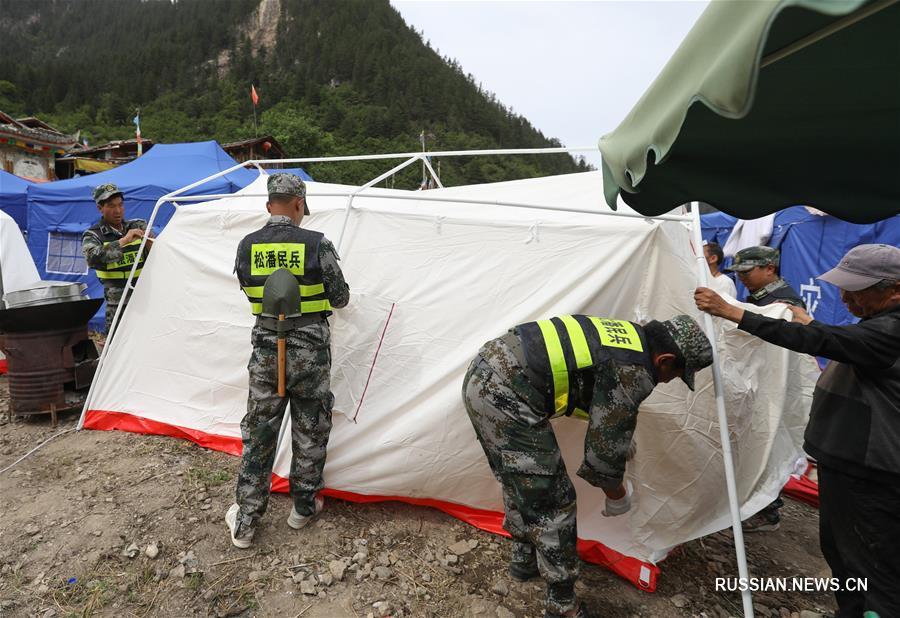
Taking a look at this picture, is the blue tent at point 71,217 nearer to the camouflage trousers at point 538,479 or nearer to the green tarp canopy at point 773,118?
the camouflage trousers at point 538,479

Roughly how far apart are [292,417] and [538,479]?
1493 millimetres

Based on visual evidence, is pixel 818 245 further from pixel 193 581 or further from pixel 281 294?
pixel 193 581

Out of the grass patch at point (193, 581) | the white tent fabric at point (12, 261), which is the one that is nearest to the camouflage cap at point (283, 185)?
the grass patch at point (193, 581)

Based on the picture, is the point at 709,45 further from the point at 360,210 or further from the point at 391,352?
the point at 360,210

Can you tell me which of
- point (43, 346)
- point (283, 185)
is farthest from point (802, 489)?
point (43, 346)

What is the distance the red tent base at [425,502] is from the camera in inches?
96.0

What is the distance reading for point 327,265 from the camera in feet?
8.71

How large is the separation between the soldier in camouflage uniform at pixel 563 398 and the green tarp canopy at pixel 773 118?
62cm

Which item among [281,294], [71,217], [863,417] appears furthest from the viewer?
[71,217]

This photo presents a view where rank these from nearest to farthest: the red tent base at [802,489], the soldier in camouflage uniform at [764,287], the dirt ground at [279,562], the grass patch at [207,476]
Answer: the dirt ground at [279,562] → the soldier in camouflage uniform at [764,287] → the grass patch at [207,476] → the red tent base at [802,489]

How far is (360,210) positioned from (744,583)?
2.94 meters

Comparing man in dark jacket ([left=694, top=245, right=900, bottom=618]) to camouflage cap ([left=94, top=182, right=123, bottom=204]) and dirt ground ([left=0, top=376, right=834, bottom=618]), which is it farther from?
camouflage cap ([left=94, top=182, right=123, bottom=204])

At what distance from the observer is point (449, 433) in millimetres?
2727

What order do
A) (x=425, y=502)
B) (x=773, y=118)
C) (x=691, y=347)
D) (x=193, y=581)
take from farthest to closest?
1. (x=425, y=502)
2. (x=193, y=581)
3. (x=691, y=347)
4. (x=773, y=118)
